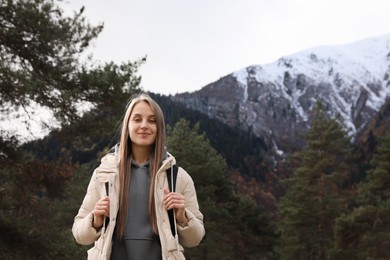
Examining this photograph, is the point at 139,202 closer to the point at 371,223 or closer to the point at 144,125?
the point at 144,125

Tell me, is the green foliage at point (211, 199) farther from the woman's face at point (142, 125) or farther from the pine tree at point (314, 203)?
the woman's face at point (142, 125)

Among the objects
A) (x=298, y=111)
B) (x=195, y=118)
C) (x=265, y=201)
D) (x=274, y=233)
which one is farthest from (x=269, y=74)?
(x=274, y=233)

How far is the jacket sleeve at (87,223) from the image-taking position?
2361mm

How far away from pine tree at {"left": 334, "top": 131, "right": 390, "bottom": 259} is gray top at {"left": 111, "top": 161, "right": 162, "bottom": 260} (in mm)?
17147

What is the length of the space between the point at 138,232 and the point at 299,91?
157 m

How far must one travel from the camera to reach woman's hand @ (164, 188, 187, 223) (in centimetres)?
233

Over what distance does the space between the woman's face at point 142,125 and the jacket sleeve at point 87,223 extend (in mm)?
291

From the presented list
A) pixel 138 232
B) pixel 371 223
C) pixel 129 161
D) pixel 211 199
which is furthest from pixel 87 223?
pixel 211 199

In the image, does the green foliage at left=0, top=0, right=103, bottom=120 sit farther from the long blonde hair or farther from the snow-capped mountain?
the snow-capped mountain

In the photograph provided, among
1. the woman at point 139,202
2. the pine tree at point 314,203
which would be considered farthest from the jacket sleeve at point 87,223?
the pine tree at point 314,203

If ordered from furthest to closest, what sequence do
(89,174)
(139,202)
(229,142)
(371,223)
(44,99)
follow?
(229,142), (89,174), (371,223), (44,99), (139,202)

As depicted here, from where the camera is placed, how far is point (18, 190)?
9.77 metres

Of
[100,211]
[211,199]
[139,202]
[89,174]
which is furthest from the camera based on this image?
[89,174]

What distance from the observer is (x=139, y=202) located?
2412 millimetres
